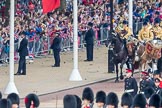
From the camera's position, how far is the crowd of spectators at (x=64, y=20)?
46344mm

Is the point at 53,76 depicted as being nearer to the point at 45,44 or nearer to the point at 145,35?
the point at 145,35

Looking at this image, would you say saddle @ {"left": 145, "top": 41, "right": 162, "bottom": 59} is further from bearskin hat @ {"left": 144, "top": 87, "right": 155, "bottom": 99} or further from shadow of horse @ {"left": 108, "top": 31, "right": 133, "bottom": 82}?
bearskin hat @ {"left": 144, "top": 87, "right": 155, "bottom": 99}

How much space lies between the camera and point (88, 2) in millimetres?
58125

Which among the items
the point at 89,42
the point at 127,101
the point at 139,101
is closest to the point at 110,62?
the point at 89,42

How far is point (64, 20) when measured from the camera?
5025 centimetres

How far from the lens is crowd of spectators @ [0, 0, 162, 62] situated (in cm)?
4634

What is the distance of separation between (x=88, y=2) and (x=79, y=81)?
60.5ft

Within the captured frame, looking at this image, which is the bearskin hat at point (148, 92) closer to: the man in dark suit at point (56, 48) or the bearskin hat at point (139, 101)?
the bearskin hat at point (139, 101)

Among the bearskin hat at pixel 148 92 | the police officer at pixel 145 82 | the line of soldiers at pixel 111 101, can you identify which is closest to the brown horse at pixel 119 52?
the police officer at pixel 145 82

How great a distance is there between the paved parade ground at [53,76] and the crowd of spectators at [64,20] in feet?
2.84

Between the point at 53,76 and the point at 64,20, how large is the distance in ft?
28.8

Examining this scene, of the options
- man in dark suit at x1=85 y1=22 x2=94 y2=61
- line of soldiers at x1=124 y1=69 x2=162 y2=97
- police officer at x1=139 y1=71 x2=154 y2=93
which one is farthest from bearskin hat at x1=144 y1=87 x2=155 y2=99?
man in dark suit at x1=85 y1=22 x2=94 y2=61

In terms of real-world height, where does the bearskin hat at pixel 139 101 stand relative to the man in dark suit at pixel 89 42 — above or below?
below

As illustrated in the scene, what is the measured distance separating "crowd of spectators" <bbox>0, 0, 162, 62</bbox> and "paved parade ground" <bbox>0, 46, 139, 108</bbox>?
0.86m
